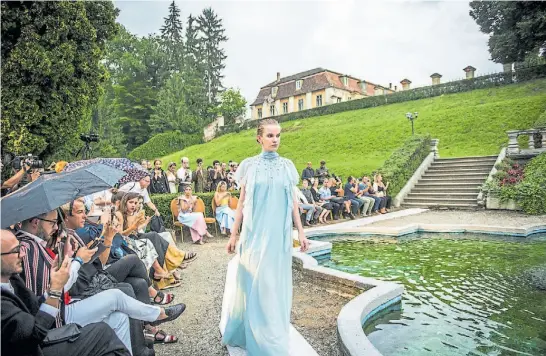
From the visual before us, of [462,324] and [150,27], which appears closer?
[462,324]

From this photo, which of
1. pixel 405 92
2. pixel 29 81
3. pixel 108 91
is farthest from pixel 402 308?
pixel 108 91

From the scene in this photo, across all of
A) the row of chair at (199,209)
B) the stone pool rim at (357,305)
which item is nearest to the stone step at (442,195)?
the row of chair at (199,209)

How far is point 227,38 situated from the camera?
60.9m

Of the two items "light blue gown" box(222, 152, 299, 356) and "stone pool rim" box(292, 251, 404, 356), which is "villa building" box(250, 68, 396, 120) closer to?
"stone pool rim" box(292, 251, 404, 356)

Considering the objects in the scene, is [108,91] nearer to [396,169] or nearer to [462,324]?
[396,169]

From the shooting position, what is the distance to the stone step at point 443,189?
599 inches

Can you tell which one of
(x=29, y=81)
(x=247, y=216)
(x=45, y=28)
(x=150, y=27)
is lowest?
(x=247, y=216)

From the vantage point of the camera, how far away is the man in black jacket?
200cm

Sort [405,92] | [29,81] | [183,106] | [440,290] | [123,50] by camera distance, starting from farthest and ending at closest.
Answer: [123,50]
[183,106]
[405,92]
[29,81]
[440,290]

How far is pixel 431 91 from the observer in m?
35.9

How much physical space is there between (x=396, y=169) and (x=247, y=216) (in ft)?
45.7

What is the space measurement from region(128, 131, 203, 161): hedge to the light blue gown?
4068cm

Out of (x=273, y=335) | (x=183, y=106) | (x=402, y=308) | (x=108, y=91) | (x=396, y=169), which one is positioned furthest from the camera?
(x=108, y=91)

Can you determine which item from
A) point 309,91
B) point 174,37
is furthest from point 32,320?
point 174,37
